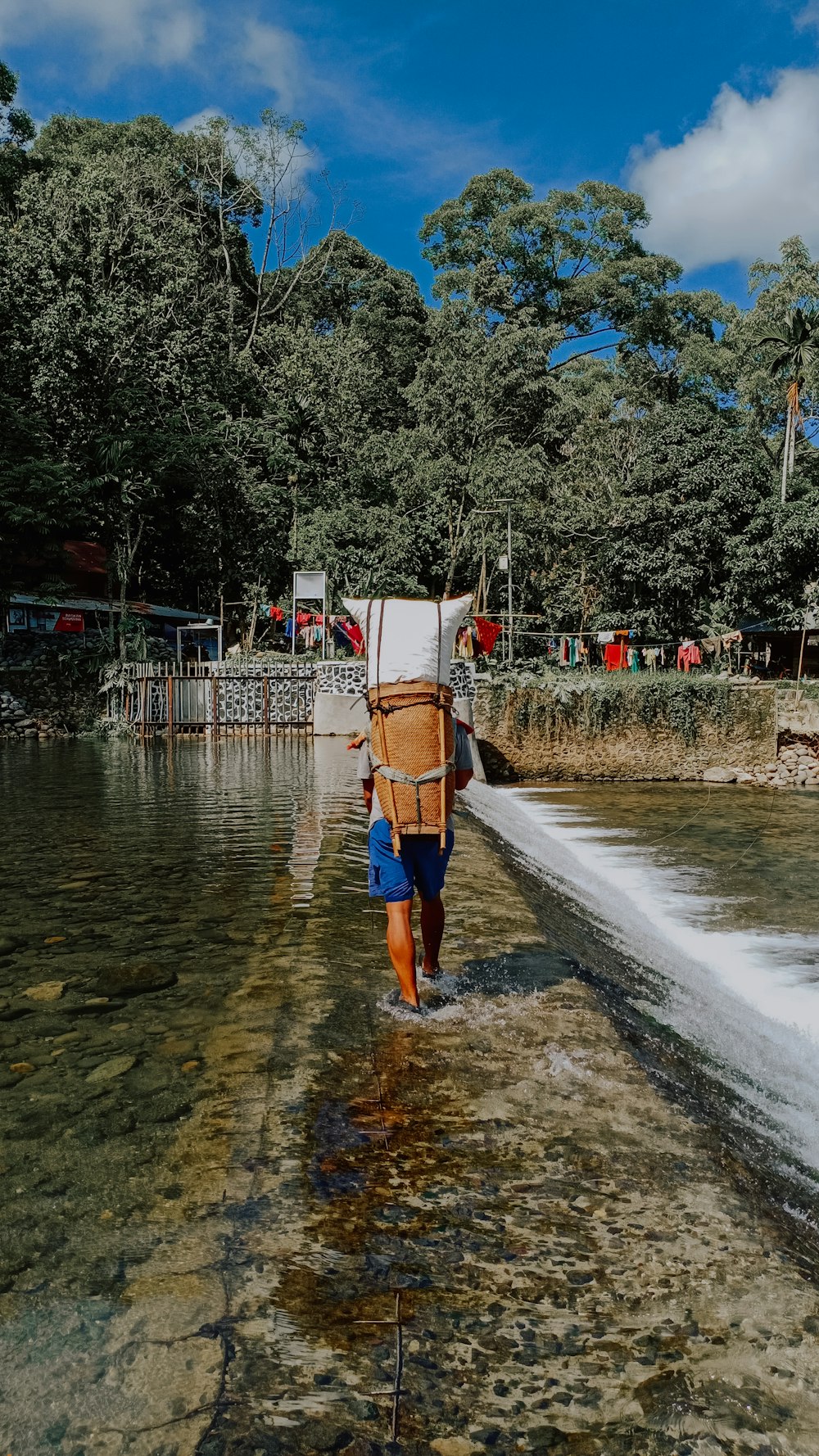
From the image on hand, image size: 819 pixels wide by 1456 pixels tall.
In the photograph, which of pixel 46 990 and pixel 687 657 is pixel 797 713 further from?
pixel 46 990

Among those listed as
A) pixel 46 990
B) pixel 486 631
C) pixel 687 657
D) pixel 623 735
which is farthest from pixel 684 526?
pixel 46 990

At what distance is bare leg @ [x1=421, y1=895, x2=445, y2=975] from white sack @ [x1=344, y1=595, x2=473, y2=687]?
3.45ft

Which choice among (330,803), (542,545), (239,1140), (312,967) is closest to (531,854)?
(330,803)

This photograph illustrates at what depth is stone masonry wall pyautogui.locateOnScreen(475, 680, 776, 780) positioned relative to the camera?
2083 cm

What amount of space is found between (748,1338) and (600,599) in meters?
29.9

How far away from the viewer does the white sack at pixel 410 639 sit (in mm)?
3994

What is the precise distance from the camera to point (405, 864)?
4094 mm

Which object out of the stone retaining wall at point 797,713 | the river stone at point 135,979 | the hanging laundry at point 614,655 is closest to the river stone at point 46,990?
the river stone at point 135,979

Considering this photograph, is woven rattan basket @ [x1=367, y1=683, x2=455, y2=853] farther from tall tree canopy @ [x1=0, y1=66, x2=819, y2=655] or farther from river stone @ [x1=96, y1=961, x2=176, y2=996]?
tall tree canopy @ [x1=0, y1=66, x2=819, y2=655]

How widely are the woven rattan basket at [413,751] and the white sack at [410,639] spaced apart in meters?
0.06

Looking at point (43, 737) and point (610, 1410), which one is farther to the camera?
point (43, 737)

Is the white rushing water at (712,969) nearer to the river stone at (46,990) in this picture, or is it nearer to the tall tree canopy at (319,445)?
the river stone at (46,990)

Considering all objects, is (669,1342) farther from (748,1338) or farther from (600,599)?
(600,599)

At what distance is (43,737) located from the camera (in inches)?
930
